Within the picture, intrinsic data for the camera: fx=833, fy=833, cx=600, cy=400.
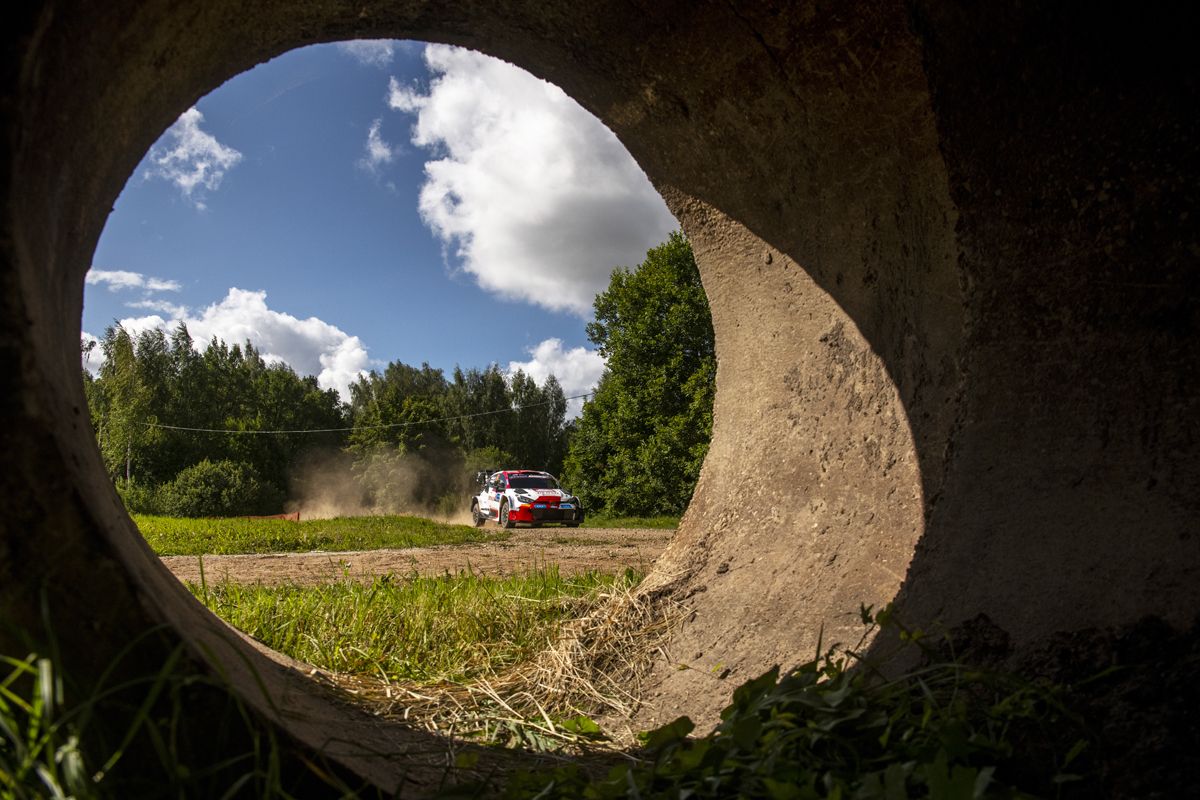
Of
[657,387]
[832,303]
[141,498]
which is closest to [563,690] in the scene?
[832,303]

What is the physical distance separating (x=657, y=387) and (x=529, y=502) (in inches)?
378

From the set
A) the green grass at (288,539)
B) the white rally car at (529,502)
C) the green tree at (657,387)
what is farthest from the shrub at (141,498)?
the green grass at (288,539)

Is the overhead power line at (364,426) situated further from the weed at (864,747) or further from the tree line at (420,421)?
the weed at (864,747)

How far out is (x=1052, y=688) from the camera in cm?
185

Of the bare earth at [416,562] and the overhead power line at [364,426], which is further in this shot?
the overhead power line at [364,426]

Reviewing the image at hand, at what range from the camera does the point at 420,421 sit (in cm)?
4862

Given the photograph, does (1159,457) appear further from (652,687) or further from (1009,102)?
(652,687)

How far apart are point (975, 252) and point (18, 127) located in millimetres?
2450

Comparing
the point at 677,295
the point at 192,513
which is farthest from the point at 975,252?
the point at 192,513

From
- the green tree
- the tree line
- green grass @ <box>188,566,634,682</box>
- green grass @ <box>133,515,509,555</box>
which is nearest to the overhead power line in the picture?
the tree line

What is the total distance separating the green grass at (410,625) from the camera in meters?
3.46

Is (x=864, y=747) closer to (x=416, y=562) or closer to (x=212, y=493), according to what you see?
(x=416, y=562)

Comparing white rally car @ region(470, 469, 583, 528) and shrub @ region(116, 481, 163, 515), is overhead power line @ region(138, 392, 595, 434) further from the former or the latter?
white rally car @ region(470, 469, 583, 528)

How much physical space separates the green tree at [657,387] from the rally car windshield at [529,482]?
6.66 m
